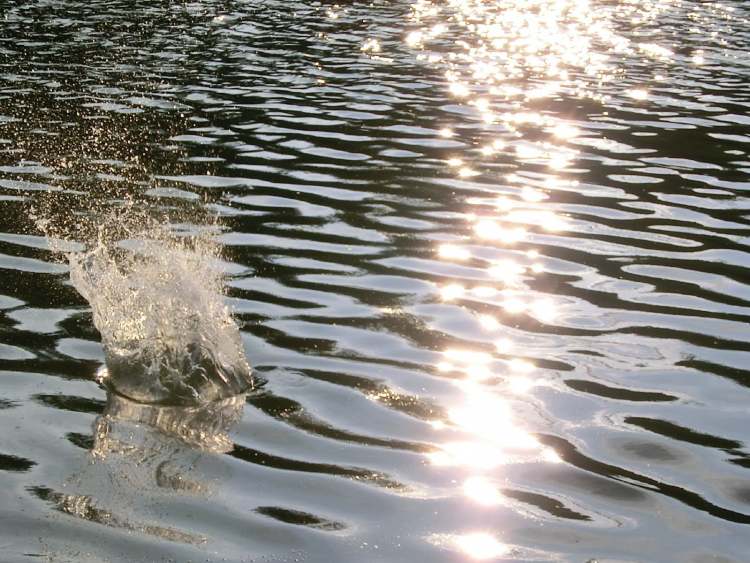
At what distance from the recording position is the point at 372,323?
25.4 ft

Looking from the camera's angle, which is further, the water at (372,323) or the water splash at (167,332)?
the water splash at (167,332)

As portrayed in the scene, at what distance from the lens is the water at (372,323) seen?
516 centimetres

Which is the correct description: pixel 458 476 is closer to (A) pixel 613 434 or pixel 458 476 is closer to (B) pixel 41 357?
(A) pixel 613 434

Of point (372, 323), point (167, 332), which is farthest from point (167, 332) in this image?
point (372, 323)

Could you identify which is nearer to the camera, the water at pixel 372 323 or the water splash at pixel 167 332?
the water at pixel 372 323

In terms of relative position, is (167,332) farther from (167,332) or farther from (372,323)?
(372,323)

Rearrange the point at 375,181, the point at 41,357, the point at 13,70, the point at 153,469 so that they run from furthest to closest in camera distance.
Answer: the point at 13,70 → the point at 375,181 → the point at 41,357 → the point at 153,469

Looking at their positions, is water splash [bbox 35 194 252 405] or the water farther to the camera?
water splash [bbox 35 194 252 405]

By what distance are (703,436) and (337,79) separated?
13.3 m

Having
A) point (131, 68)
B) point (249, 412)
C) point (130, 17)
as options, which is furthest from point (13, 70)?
point (249, 412)

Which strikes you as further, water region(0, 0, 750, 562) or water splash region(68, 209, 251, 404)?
water splash region(68, 209, 251, 404)

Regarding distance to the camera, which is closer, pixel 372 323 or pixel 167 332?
pixel 167 332

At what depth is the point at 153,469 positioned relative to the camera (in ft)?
18.0

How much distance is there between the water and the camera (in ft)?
16.9
